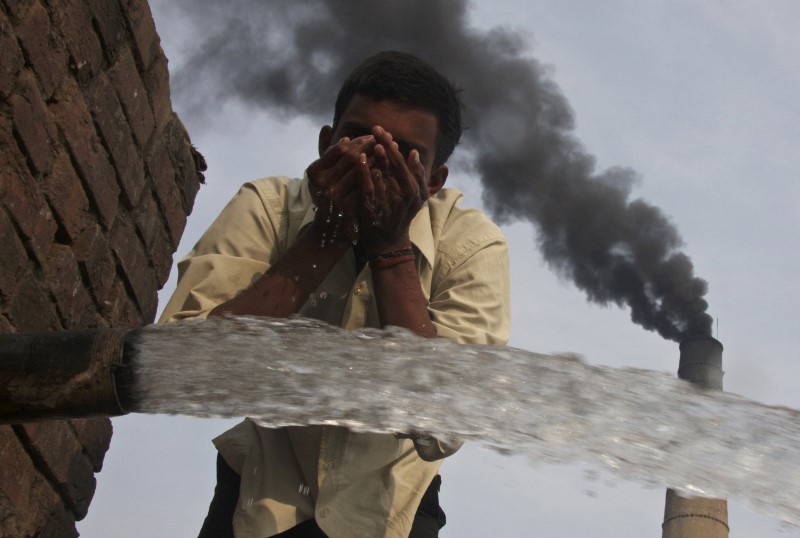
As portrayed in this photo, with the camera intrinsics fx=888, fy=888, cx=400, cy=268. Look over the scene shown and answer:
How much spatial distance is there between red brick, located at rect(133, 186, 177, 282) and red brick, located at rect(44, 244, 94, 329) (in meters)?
0.43

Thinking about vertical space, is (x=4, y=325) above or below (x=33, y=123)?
below

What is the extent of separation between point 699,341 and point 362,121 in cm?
1358

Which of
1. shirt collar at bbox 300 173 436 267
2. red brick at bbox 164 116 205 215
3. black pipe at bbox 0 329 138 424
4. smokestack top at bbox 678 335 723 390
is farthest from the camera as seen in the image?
smokestack top at bbox 678 335 723 390

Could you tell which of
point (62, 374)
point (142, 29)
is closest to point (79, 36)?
point (142, 29)

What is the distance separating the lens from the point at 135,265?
3.09 metres

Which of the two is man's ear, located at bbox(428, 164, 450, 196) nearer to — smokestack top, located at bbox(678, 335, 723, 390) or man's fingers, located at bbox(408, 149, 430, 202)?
man's fingers, located at bbox(408, 149, 430, 202)

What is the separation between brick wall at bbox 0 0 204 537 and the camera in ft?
7.72

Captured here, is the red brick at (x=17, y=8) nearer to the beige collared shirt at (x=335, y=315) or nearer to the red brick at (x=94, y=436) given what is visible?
the beige collared shirt at (x=335, y=315)

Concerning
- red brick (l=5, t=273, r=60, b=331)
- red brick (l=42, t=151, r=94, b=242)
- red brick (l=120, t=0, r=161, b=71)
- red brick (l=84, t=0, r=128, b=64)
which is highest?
red brick (l=120, t=0, r=161, b=71)

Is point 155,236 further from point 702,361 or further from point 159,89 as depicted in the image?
point 702,361

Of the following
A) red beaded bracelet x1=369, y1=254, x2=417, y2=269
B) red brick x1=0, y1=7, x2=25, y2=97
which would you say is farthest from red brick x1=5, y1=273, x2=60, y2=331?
red beaded bracelet x1=369, y1=254, x2=417, y2=269

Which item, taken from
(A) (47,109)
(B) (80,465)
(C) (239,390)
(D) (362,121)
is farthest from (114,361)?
(B) (80,465)

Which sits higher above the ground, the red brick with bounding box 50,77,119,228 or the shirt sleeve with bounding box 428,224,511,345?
the red brick with bounding box 50,77,119,228

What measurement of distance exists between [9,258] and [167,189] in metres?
1.03
